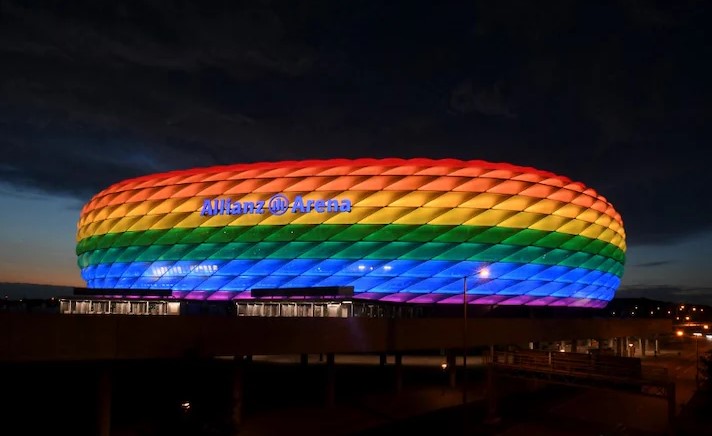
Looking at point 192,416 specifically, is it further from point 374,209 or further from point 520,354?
point 374,209

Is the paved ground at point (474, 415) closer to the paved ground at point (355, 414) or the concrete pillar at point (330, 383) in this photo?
the paved ground at point (355, 414)

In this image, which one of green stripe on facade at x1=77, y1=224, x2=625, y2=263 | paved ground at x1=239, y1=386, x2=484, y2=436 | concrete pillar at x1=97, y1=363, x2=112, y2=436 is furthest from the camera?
green stripe on facade at x1=77, y1=224, x2=625, y2=263

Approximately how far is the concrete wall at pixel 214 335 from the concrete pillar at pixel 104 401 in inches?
56.1

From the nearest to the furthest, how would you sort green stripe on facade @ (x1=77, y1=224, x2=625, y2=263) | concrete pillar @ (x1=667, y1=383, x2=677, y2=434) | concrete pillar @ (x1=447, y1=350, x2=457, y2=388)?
Result: concrete pillar @ (x1=667, y1=383, x2=677, y2=434) → concrete pillar @ (x1=447, y1=350, x2=457, y2=388) → green stripe on facade @ (x1=77, y1=224, x2=625, y2=263)

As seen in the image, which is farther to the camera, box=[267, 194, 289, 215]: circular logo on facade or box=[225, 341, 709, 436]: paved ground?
box=[267, 194, 289, 215]: circular logo on facade

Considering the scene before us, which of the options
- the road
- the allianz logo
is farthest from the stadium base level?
the road

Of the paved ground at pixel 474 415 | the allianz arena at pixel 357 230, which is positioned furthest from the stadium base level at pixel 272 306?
the paved ground at pixel 474 415

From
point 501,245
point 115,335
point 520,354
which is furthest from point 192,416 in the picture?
point 501,245

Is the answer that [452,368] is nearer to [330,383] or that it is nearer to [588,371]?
[330,383]

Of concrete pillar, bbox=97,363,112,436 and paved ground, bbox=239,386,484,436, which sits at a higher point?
concrete pillar, bbox=97,363,112,436

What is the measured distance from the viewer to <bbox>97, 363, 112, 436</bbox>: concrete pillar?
71.8 feet

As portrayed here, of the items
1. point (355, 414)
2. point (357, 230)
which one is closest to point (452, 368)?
point (355, 414)

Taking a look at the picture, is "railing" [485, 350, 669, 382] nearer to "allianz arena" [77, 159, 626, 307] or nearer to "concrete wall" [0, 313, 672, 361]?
"concrete wall" [0, 313, 672, 361]

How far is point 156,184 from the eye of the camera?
191ft
